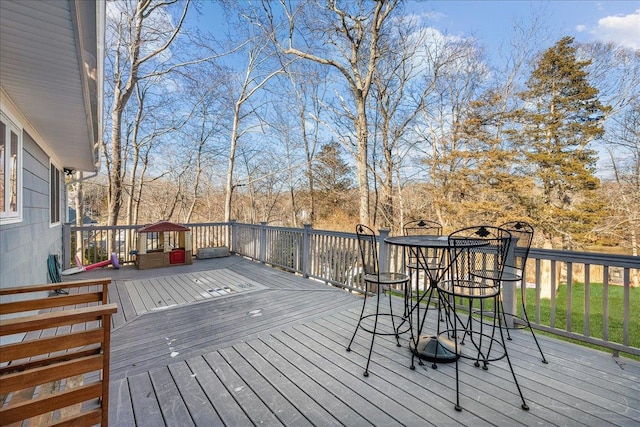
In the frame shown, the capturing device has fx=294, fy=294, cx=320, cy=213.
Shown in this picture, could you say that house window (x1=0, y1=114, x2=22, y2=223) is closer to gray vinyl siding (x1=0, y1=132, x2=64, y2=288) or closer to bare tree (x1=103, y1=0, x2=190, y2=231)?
gray vinyl siding (x1=0, y1=132, x2=64, y2=288)

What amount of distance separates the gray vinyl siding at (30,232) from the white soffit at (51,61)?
1.86 feet

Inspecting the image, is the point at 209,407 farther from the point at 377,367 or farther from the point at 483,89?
the point at 483,89

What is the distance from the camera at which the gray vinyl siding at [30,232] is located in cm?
257

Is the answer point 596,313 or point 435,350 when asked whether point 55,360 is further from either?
point 596,313

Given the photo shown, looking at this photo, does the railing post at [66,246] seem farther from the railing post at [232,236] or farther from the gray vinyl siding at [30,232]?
the railing post at [232,236]

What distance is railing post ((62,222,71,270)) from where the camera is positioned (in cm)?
589

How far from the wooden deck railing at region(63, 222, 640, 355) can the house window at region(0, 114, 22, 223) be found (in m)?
3.66

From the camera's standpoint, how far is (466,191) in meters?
11.9

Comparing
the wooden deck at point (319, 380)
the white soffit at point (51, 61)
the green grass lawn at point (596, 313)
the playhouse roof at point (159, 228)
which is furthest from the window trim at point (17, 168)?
the green grass lawn at point (596, 313)

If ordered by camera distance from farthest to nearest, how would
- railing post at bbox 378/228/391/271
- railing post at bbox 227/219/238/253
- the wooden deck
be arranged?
railing post at bbox 227/219/238/253, railing post at bbox 378/228/391/271, the wooden deck

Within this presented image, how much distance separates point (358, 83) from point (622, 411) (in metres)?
7.28

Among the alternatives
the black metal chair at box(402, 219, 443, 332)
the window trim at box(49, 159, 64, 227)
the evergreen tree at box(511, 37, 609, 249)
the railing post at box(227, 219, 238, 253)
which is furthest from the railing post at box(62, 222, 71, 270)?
the evergreen tree at box(511, 37, 609, 249)

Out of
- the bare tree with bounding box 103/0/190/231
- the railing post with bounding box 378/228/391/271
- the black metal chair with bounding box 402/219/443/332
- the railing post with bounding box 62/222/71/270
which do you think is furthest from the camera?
the bare tree with bounding box 103/0/190/231

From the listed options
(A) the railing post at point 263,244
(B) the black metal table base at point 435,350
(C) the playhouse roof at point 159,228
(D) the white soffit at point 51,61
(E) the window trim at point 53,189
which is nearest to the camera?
(D) the white soffit at point 51,61
